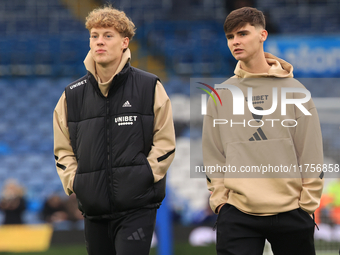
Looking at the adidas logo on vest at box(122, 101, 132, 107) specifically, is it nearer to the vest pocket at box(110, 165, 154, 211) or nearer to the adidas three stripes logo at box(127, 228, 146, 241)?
the vest pocket at box(110, 165, 154, 211)

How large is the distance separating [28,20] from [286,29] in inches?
227

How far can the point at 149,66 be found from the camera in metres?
9.24

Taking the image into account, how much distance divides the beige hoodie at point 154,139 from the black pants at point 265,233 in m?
0.49

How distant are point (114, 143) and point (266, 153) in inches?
33.4

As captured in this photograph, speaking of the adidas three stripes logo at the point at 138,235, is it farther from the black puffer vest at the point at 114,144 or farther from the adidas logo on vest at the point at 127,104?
the adidas logo on vest at the point at 127,104

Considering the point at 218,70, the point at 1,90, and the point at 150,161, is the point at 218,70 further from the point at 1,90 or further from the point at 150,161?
the point at 150,161

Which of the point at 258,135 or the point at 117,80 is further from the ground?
the point at 117,80

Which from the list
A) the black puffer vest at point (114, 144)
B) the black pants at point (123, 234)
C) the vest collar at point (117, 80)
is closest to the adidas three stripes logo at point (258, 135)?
the black puffer vest at point (114, 144)

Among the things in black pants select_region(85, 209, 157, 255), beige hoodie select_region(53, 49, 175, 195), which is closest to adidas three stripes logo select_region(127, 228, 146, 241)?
black pants select_region(85, 209, 157, 255)

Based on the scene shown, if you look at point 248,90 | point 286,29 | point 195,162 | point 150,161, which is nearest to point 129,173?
point 150,161

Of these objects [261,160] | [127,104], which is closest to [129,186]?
[127,104]

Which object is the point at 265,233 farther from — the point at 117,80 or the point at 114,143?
the point at 117,80

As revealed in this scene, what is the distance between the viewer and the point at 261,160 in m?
2.60

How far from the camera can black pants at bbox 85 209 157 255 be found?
2621 mm
